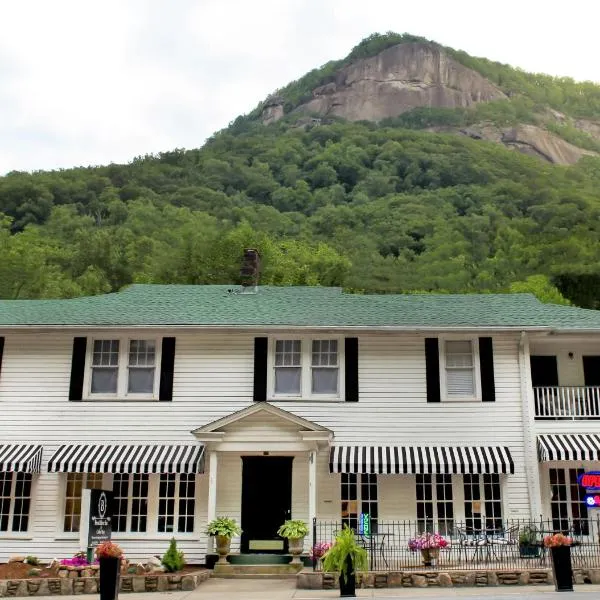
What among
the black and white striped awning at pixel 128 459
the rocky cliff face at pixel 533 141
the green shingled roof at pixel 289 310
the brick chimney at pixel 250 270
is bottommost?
the black and white striped awning at pixel 128 459

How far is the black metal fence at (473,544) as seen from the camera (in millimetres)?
15898

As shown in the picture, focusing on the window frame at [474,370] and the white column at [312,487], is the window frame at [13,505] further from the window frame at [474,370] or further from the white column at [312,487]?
the window frame at [474,370]

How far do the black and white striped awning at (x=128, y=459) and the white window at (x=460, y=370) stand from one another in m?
6.63

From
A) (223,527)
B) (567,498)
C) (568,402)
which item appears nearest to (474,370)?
(568,402)

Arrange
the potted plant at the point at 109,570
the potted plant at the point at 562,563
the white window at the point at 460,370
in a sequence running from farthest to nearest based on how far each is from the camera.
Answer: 1. the white window at the point at 460,370
2. the potted plant at the point at 562,563
3. the potted plant at the point at 109,570

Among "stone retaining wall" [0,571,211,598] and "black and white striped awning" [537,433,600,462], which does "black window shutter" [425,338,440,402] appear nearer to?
"black and white striped awning" [537,433,600,462]

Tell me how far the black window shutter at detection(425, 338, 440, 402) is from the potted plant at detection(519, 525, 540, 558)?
3.80 m

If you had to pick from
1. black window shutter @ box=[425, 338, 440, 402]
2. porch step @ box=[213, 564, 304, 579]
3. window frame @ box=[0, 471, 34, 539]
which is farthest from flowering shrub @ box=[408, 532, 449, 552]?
window frame @ box=[0, 471, 34, 539]

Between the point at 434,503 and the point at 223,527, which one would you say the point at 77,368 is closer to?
the point at 223,527

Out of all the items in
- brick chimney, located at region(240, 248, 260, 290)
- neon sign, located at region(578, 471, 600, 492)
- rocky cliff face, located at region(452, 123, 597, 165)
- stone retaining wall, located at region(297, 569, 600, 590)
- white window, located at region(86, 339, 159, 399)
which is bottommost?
stone retaining wall, located at region(297, 569, 600, 590)

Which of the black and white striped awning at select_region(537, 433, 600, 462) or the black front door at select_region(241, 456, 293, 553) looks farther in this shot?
the black front door at select_region(241, 456, 293, 553)

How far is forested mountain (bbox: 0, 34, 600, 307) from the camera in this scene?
5716 cm

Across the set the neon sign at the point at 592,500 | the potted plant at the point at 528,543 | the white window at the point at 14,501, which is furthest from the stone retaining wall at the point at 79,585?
the neon sign at the point at 592,500

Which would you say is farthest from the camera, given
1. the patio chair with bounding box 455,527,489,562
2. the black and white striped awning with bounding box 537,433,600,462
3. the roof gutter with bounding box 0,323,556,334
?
the roof gutter with bounding box 0,323,556,334
